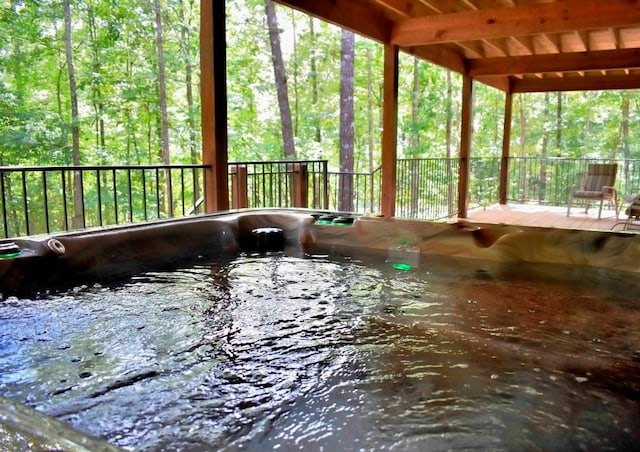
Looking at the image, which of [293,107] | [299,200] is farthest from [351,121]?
[293,107]

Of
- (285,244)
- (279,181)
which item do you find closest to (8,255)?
(285,244)

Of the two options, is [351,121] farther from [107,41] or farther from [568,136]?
[568,136]

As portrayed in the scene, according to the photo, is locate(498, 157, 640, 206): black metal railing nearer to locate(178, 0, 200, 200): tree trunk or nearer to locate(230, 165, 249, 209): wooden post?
locate(230, 165, 249, 209): wooden post

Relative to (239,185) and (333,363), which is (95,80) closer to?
(239,185)

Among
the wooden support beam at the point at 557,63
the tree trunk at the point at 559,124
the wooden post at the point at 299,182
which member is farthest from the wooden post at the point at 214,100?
the tree trunk at the point at 559,124

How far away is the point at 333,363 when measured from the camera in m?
1.64

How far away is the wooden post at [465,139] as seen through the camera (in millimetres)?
6652

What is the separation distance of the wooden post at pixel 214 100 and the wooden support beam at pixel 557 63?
4.10 m

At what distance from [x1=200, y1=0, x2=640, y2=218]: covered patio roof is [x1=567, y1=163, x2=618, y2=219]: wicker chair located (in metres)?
1.47

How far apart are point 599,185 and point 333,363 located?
663 centimetres

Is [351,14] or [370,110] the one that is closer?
[351,14]

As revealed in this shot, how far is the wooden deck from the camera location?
623 cm

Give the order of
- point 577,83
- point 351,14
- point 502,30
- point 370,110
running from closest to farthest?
point 351,14 < point 502,30 < point 577,83 < point 370,110

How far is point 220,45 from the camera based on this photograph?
3414 mm
